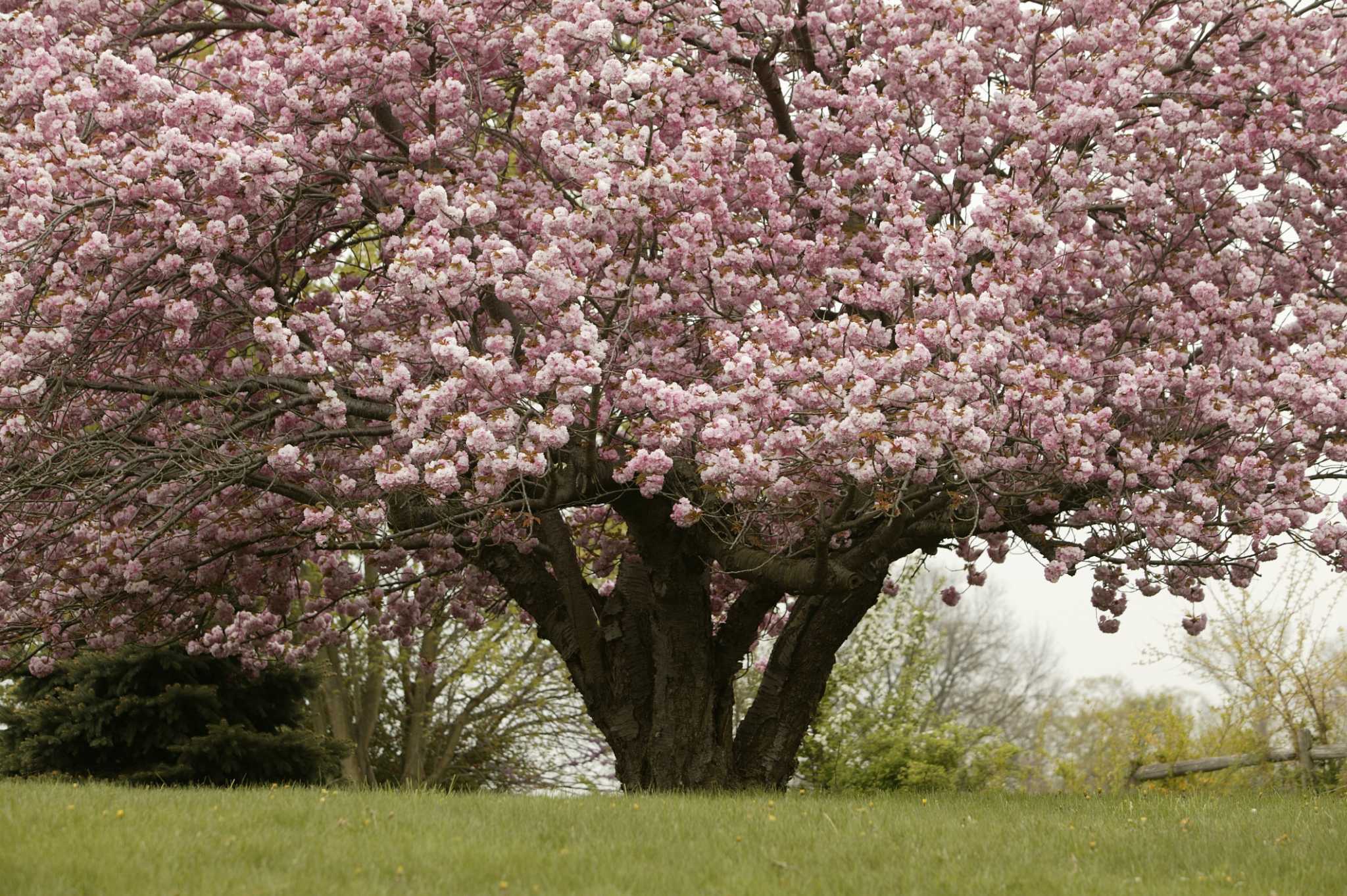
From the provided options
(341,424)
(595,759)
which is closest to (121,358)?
(341,424)

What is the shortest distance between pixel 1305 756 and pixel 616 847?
39.2ft

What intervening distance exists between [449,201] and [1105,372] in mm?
5215

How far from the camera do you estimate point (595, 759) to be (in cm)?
2383

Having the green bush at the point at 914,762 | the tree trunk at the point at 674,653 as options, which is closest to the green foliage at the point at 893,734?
the green bush at the point at 914,762

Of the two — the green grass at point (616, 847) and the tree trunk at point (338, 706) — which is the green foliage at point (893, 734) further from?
the tree trunk at point (338, 706)

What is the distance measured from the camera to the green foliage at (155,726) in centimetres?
1292

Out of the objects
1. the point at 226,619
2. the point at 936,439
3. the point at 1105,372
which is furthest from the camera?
the point at 226,619

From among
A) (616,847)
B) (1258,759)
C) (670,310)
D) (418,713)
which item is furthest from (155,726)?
(1258,759)

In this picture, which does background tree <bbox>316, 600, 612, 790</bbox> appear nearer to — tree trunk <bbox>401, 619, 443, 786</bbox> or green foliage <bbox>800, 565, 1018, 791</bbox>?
tree trunk <bbox>401, 619, 443, 786</bbox>

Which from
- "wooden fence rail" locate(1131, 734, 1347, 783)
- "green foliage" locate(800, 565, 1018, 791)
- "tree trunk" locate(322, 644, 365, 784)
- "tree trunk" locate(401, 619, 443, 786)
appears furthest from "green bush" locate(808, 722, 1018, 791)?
Answer: "tree trunk" locate(322, 644, 365, 784)

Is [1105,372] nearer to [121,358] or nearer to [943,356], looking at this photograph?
[943,356]

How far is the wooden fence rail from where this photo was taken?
15656mm

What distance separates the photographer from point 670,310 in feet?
34.0

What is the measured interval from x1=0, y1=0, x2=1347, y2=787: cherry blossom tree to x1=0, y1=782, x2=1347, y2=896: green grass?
206cm
